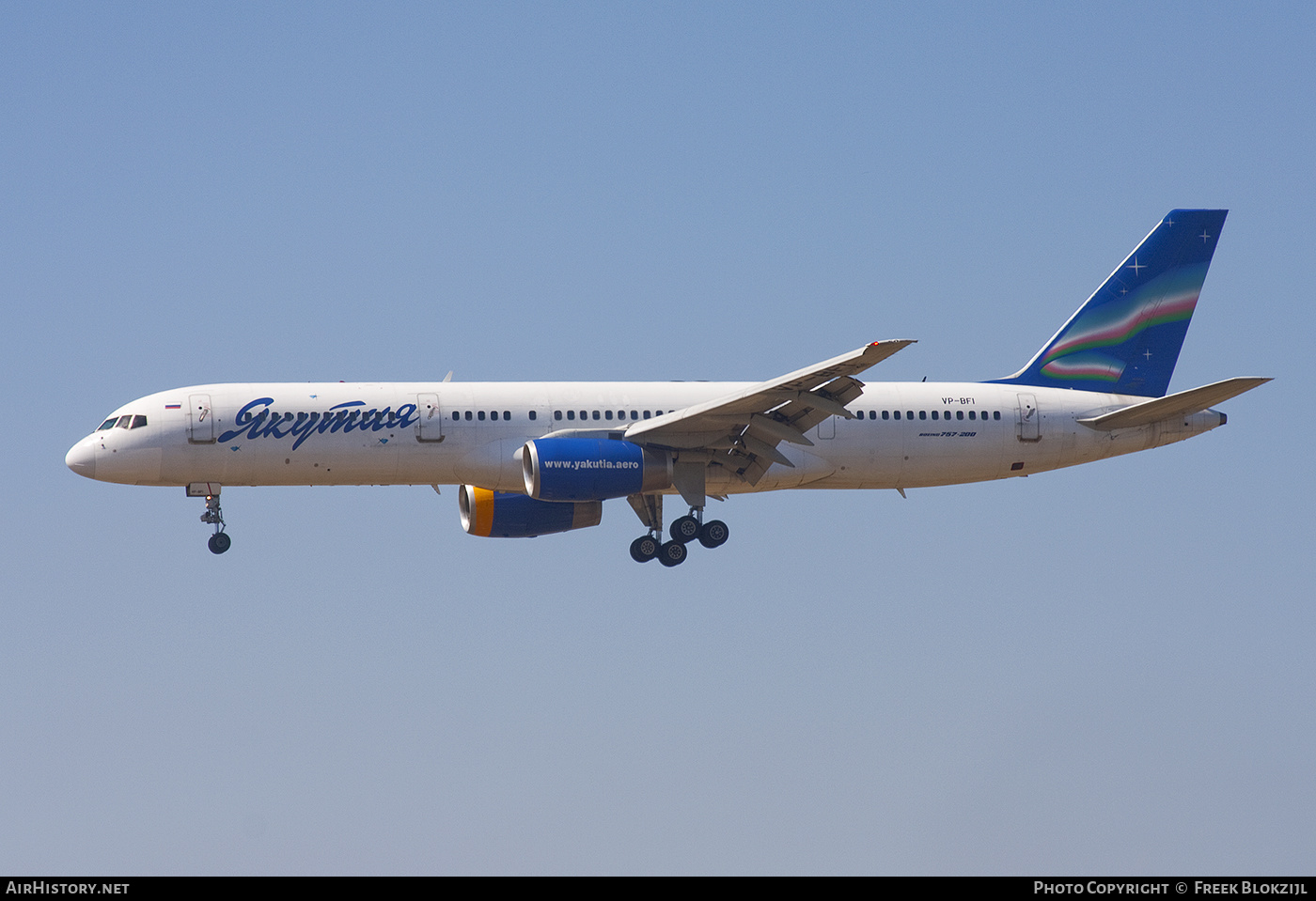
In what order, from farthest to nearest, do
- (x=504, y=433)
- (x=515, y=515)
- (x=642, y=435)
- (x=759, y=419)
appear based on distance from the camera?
(x=515, y=515)
(x=504, y=433)
(x=642, y=435)
(x=759, y=419)

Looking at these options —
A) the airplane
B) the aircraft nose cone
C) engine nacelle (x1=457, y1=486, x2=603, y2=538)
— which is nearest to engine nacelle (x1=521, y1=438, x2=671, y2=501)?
the airplane

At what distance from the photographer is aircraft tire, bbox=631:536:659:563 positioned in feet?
157

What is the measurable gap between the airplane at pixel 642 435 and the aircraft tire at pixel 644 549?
6 cm

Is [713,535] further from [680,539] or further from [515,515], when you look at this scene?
[515,515]

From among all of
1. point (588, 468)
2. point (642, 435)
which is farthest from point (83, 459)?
point (642, 435)

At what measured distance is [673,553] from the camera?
156 feet

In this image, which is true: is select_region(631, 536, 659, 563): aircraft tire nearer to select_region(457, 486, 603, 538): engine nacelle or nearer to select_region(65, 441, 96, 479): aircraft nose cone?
select_region(457, 486, 603, 538): engine nacelle

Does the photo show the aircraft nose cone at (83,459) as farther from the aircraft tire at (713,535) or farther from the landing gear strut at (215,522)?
the aircraft tire at (713,535)

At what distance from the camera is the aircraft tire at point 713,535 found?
47.3 metres

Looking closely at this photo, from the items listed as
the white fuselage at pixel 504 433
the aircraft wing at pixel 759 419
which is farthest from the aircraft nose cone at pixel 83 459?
the aircraft wing at pixel 759 419

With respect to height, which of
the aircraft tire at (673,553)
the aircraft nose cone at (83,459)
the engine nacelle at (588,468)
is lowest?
the aircraft tire at (673,553)

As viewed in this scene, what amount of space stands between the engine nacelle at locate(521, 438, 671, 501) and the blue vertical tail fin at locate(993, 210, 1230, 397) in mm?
11378

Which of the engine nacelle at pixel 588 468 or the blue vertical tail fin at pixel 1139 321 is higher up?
the blue vertical tail fin at pixel 1139 321

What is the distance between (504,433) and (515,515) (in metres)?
5.10
